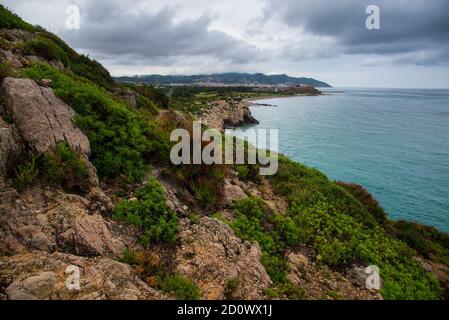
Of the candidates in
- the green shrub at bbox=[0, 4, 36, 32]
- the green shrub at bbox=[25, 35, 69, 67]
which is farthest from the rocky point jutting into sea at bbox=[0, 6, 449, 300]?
the green shrub at bbox=[0, 4, 36, 32]

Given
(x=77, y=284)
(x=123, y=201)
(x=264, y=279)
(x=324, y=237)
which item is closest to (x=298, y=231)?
(x=324, y=237)

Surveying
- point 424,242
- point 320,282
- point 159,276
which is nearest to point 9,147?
point 159,276

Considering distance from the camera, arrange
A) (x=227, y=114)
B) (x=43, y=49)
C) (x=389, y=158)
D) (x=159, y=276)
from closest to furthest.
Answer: (x=159, y=276), (x=43, y=49), (x=389, y=158), (x=227, y=114)

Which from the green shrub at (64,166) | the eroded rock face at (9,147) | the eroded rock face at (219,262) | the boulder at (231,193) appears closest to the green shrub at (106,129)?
the green shrub at (64,166)

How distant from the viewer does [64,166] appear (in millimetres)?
8391

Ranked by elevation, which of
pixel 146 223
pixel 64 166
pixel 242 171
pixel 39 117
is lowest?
pixel 146 223

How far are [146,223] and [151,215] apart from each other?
0.35 metres

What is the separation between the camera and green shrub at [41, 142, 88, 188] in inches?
320

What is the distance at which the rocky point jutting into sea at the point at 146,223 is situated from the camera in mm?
6738

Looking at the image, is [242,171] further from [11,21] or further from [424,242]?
[11,21]

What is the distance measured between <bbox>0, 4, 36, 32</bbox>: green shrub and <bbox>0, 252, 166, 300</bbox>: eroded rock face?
18187 mm
